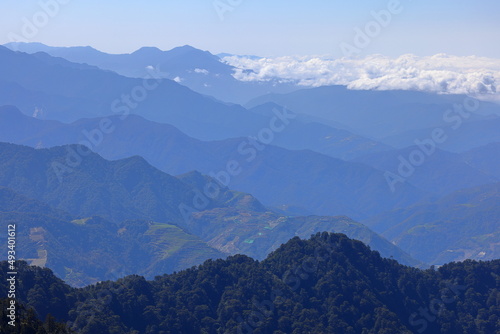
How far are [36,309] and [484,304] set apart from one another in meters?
67.8

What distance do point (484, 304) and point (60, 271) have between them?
121 metres

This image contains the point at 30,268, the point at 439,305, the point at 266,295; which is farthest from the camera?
the point at 439,305

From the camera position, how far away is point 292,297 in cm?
9831

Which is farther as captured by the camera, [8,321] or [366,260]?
[366,260]

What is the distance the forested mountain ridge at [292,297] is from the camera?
85062 mm

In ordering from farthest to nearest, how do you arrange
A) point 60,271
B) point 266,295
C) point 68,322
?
point 60,271
point 266,295
point 68,322

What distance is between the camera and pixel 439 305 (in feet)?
342

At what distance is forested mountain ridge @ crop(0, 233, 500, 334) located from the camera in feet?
279

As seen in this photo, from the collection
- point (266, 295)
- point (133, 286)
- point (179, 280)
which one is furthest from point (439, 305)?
point (133, 286)

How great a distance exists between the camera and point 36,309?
3157 inches

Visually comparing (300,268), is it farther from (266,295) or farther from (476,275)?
(476,275)

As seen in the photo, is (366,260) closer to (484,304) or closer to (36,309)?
(484,304)

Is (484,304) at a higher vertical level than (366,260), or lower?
lower

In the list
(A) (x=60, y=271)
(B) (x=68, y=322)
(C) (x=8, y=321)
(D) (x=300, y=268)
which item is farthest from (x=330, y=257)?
(A) (x=60, y=271)
